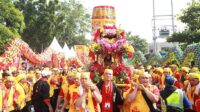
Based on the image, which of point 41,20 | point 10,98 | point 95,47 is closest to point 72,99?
point 10,98

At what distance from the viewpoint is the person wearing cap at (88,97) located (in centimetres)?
580

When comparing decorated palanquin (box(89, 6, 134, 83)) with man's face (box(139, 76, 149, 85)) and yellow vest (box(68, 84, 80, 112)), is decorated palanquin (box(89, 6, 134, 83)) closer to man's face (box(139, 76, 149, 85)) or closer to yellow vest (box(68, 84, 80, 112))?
yellow vest (box(68, 84, 80, 112))

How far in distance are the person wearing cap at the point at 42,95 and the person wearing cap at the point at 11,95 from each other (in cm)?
77

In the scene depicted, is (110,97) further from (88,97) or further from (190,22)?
(190,22)

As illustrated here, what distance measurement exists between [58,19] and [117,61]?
43368mm

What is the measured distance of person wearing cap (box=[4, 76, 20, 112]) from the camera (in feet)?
28.3

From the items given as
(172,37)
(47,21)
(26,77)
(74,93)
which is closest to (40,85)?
(26,77)

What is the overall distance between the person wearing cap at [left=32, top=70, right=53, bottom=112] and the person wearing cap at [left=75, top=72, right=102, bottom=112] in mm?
3768

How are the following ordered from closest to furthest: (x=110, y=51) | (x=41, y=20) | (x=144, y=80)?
(x=144, y=80) < (x=110, y=51) < (x=41, y=20)

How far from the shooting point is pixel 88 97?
233 inches

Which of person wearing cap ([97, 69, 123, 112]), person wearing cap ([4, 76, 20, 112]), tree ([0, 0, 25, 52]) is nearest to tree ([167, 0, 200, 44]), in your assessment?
tree ([0, 0, 25, 52])

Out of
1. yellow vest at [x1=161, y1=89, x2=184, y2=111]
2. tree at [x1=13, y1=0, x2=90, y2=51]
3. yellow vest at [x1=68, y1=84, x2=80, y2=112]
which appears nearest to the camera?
yellow vest at [x1=161, y1=89, x2=184, y2=111]

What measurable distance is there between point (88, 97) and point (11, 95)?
3400 millimetres

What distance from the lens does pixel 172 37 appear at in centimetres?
3500
